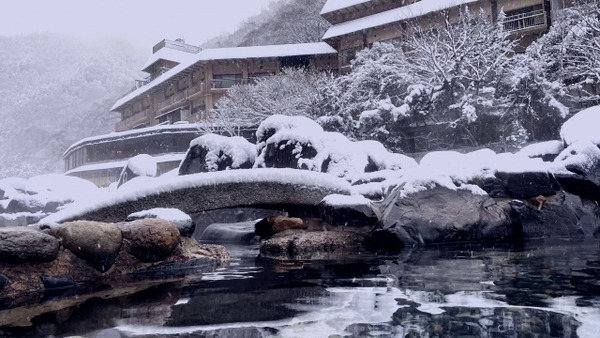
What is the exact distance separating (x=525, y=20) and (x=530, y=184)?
1724 cm

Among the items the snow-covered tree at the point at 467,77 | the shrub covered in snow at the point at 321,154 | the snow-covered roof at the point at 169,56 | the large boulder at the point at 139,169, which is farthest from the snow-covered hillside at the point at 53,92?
the shrub covered in snow at the point at 321,154

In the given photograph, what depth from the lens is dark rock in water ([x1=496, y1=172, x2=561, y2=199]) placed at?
8.66 metres

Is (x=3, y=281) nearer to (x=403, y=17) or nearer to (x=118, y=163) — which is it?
(x=403, y=17)

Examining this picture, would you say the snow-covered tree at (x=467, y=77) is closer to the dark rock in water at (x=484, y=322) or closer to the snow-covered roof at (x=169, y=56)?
the dark rock in water at (x=484, y=322)

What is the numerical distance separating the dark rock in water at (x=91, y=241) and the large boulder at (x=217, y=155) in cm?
815

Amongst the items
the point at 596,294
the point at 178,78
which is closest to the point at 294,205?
the point at 596,294

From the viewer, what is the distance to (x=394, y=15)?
2528 centimetres

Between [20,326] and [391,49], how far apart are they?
2121cm

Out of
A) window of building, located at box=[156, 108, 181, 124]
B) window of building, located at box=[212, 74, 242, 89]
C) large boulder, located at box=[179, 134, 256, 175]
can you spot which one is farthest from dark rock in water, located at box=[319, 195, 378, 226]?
window of building, located at box=[156, 108, 181, 124]

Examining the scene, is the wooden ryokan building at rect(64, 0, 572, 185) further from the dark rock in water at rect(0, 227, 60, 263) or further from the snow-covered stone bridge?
the dark rock in water at rect(0, 227, 60, 263)

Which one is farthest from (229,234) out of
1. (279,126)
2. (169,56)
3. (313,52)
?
(169,56)

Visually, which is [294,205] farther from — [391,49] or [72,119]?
[72,119]

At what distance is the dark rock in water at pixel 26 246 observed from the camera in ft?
14.7

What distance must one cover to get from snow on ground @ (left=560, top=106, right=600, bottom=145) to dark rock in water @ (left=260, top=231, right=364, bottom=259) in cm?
505
